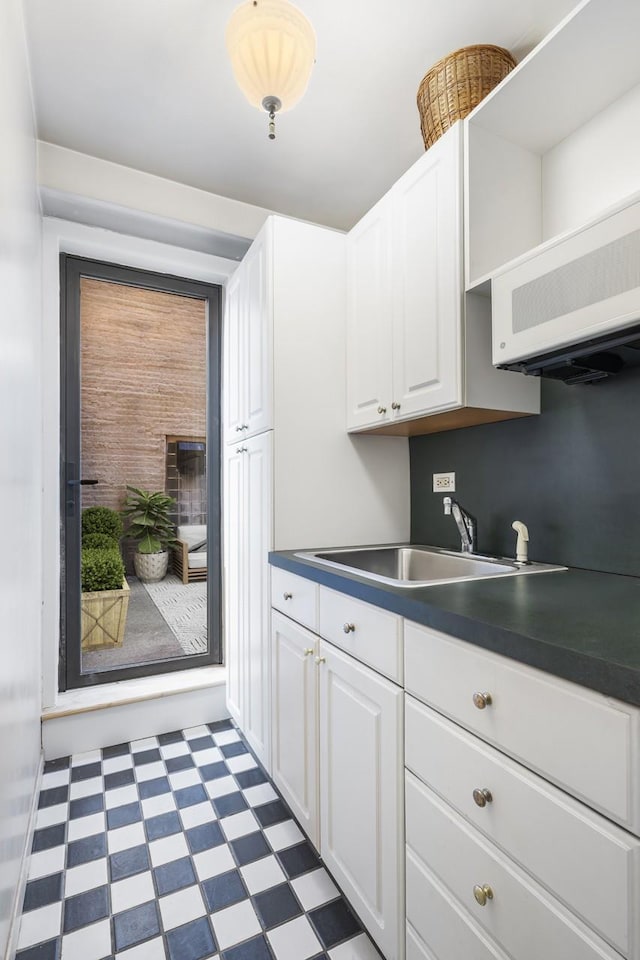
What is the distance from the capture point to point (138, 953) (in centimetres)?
121

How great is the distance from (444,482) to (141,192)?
1818 mm

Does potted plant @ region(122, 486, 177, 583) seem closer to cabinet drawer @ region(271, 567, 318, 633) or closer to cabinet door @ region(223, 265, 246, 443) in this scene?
cabinet door @ region(223, 265, 246, 443)

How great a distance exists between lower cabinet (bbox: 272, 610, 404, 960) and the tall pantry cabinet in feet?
0.90

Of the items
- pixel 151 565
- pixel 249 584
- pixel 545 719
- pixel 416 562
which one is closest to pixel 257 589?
pixel 249 584

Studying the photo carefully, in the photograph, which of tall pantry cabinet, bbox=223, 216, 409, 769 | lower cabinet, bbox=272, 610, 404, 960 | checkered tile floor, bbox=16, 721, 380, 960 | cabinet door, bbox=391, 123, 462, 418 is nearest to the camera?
lower cabinet, bbox=272, 610, 404, 960

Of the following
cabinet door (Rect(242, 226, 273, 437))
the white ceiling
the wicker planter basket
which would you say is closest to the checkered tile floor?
the wicker planter basket

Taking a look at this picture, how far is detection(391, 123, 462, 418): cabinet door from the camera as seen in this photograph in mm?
1426

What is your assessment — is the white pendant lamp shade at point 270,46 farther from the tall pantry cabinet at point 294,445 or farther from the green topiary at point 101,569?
the green topiary at point 101,569

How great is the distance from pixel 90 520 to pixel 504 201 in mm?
2126

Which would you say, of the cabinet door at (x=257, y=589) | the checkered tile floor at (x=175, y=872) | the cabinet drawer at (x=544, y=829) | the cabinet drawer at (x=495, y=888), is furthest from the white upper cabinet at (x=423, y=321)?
the checkered tile floor at (x=175, y=872)

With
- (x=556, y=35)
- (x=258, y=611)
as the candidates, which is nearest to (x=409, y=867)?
(x=258, y=611)

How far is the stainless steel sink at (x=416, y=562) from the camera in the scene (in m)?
1.58

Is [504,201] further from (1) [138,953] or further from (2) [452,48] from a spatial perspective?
(1) [138,953]

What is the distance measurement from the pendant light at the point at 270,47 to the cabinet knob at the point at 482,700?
1569 mm
